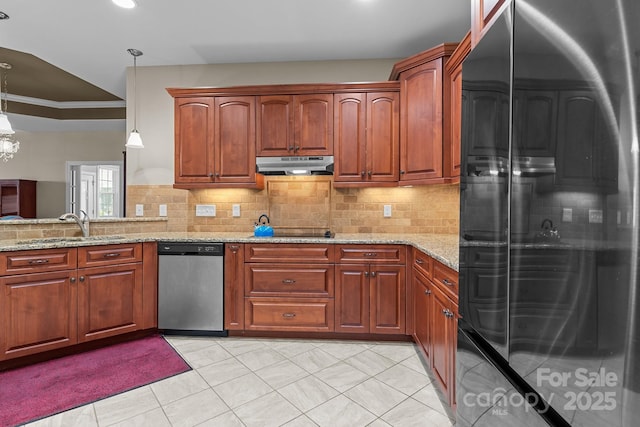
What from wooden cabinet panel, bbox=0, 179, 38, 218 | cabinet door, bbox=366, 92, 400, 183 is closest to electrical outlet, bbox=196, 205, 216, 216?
cabinet door, bbox=366, 92, 400, 183

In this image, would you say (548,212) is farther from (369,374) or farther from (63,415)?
(63,415)

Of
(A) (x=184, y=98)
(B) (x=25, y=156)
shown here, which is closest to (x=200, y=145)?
(A) (x=184, y=98)

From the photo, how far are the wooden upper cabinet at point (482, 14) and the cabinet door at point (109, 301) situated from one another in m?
2.93

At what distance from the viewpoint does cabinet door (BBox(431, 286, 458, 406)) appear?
161 centimetres

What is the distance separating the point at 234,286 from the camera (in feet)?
8.96

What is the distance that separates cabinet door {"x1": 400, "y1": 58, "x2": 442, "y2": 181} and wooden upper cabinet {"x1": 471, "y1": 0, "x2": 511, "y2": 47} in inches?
52.5

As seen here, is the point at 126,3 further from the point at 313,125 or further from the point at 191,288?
the point at 191,288

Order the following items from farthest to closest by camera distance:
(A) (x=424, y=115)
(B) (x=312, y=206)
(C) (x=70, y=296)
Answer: (B) (x=312, y=206)
(A) (x=424, y=115)
(C) (x=70, y=296)

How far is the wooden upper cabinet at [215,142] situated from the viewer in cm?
305

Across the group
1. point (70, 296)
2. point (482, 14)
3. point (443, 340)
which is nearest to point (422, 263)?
point (443, 340)

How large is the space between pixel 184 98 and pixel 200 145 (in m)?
0.50

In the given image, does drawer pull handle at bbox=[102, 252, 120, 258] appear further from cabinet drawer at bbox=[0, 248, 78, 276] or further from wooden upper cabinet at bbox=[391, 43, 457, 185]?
wooden upper cabinet at bbox=[391, 43, 457, 185]

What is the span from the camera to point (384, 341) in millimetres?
2670

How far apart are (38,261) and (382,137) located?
9.73 feet
